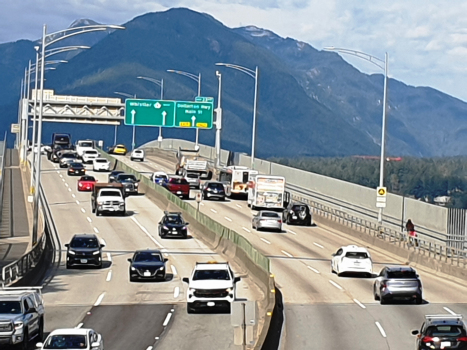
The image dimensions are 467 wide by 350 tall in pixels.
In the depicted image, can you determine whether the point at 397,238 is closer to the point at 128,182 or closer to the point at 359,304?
the point at 359,304

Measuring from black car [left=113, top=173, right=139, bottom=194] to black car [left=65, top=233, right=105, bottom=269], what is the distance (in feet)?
102

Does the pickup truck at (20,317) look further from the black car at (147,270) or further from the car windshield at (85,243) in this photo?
the car windshield at (85,243)

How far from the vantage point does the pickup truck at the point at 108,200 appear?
207 feet

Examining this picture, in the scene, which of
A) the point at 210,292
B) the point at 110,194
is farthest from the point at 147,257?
the point at 110,194

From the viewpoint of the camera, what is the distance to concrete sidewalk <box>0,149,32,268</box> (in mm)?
48750

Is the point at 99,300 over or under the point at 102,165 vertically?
under

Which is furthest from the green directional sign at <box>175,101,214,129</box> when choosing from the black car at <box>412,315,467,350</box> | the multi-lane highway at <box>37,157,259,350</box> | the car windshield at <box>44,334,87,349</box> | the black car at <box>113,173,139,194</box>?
the car windshield at <box>44,334,87,349</box>

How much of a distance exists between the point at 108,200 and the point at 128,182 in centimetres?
1242

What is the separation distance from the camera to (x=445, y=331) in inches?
885

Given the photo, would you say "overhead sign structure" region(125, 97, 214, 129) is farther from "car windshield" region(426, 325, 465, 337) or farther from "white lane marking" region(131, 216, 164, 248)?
"car windshield" region(426, 325, 465, 337)

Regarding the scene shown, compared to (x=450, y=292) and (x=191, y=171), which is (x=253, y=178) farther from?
(x=450, y=292)

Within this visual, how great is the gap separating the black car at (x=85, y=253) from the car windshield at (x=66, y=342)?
2172cm

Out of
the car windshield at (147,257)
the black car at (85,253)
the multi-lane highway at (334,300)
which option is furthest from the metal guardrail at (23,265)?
the multi-lane highway at (334,300)

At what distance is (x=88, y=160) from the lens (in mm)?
101750
